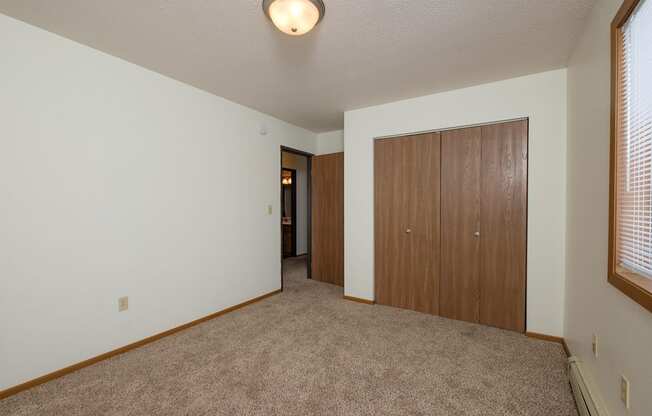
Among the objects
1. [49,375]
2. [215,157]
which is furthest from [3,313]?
[215,157]

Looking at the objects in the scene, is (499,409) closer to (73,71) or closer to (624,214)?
(624,214)

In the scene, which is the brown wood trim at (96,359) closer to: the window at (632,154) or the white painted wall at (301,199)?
the window at (632,154)

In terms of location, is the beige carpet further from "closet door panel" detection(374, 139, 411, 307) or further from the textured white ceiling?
the textured white ceiling

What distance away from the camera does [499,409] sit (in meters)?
1.70

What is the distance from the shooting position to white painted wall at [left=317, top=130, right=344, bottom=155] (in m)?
4.72

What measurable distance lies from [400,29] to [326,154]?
276 centimetres

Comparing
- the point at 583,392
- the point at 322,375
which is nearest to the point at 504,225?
the point at 583,392

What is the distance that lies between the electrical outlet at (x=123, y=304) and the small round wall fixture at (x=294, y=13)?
248 centimetres

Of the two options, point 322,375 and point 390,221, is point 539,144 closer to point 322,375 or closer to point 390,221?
point 390,221

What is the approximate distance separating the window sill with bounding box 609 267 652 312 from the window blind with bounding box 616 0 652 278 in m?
0.03

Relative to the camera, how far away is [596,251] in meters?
1.70

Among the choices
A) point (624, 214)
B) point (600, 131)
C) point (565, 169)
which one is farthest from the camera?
point (565, 169)

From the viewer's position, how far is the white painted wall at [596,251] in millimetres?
1192

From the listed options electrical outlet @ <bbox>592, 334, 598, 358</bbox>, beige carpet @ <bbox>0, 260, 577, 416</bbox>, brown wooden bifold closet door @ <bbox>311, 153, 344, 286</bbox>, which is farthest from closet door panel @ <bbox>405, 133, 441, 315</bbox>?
electrical outlet @ <bbox>592, 334, 598, 358</bbox>
